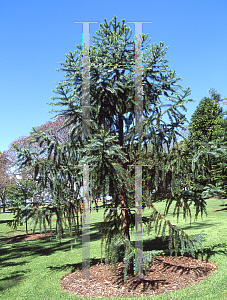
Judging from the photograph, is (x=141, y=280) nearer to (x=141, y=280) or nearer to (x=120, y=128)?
(x=141, y=280)

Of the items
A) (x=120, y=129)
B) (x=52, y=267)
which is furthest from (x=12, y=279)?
(x=120, y=129)

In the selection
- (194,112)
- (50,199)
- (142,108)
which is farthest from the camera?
(194,112)

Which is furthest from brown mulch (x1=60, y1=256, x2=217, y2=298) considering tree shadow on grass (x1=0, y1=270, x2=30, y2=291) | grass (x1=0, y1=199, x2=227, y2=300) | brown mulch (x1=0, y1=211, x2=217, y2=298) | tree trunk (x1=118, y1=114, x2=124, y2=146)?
tree trunk (x1=118, y1=114, x2=124, y2=146)

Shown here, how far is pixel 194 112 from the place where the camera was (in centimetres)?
2878

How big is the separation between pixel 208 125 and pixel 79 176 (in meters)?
22.3

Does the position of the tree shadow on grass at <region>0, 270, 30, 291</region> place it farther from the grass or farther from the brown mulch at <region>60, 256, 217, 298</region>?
the brown mulch at <region>60, 256, 217, 298</region>

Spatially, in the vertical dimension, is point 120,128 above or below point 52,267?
above

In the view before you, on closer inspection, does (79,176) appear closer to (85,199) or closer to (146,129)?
(85,199)

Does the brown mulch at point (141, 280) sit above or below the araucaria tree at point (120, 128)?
below

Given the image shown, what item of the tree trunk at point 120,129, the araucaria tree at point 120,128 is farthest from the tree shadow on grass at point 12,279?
the tree trunk at point 120,129

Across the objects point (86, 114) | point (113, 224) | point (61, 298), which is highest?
point (86, 114)

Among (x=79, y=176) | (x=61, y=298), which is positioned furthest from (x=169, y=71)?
(x=61, y=298)

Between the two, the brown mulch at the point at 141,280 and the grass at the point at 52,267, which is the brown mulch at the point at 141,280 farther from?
the grass at the point at 52,267

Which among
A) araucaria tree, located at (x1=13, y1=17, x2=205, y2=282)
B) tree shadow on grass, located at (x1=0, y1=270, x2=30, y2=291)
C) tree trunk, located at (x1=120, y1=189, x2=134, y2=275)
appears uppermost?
araucaria tree, located at (x1=13, y1=17, x2=205, y2=282)
